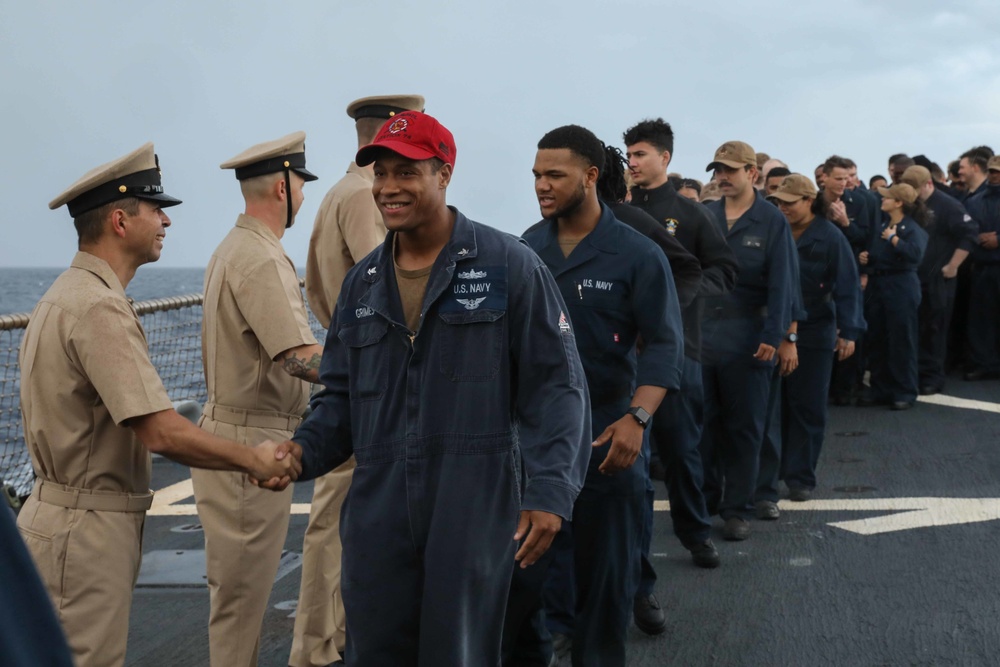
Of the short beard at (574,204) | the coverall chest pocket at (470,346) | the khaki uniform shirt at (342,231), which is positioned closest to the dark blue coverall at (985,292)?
the short beard at (574,204)

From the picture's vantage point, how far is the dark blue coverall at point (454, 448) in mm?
3320

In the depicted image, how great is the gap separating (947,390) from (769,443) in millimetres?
6330

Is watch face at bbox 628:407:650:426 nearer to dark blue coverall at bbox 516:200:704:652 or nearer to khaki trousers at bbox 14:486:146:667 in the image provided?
dark blue coverall at bbox 516:200:704:652

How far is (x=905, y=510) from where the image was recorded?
26.7 feet

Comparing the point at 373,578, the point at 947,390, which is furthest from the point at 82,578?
the point at 947,390

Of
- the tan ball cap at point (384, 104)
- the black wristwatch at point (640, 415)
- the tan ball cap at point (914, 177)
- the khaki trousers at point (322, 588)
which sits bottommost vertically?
the khaki trousers at point (322, 588)

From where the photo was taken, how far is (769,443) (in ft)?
26.8

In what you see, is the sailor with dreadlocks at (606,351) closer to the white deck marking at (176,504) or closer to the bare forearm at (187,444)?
the bare forearm at (187,444)

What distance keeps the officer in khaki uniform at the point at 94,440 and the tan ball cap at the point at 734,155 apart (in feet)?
15.3

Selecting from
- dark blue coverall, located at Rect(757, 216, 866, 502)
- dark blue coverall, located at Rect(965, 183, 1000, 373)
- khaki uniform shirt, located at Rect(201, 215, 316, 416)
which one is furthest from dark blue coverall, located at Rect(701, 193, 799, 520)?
dark blue coverall, located at Rect(965, 183, 1000, 373)

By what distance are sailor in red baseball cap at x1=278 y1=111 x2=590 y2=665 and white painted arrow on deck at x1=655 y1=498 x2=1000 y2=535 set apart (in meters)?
4.75

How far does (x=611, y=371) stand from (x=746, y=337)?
2.93 metres

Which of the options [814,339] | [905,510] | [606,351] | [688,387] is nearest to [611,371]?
[606,351]

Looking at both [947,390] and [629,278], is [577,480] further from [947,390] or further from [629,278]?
[947,390]
